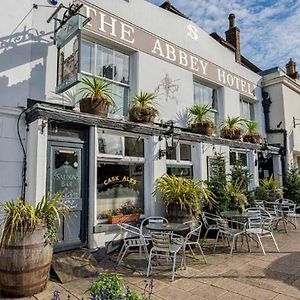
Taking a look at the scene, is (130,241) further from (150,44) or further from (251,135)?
(251,135)

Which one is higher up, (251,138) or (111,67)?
(111,67)

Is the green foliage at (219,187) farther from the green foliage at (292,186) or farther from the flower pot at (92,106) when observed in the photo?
the green foliage at (292,186)

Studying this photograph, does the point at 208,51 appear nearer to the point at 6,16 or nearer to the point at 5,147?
the point at 6,16

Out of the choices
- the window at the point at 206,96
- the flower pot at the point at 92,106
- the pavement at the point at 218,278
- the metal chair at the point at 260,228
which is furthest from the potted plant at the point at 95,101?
the window at the point at 206,96

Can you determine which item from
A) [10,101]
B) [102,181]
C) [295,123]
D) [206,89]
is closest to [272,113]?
[295,123]

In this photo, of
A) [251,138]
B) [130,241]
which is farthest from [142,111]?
[251,138]

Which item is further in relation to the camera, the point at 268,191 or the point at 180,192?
the point at 268,191

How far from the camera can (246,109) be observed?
12102 millimetres

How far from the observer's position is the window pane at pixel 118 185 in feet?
20.8

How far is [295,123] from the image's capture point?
1336 centimetres

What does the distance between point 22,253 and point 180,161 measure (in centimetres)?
506

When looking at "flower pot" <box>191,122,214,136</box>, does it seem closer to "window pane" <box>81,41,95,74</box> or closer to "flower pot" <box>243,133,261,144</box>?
"flower pot" <box>243,133,261,144</box>

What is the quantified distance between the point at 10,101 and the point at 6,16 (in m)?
1.62

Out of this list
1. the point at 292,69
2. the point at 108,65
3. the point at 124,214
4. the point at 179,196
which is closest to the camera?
the point at 124,214
